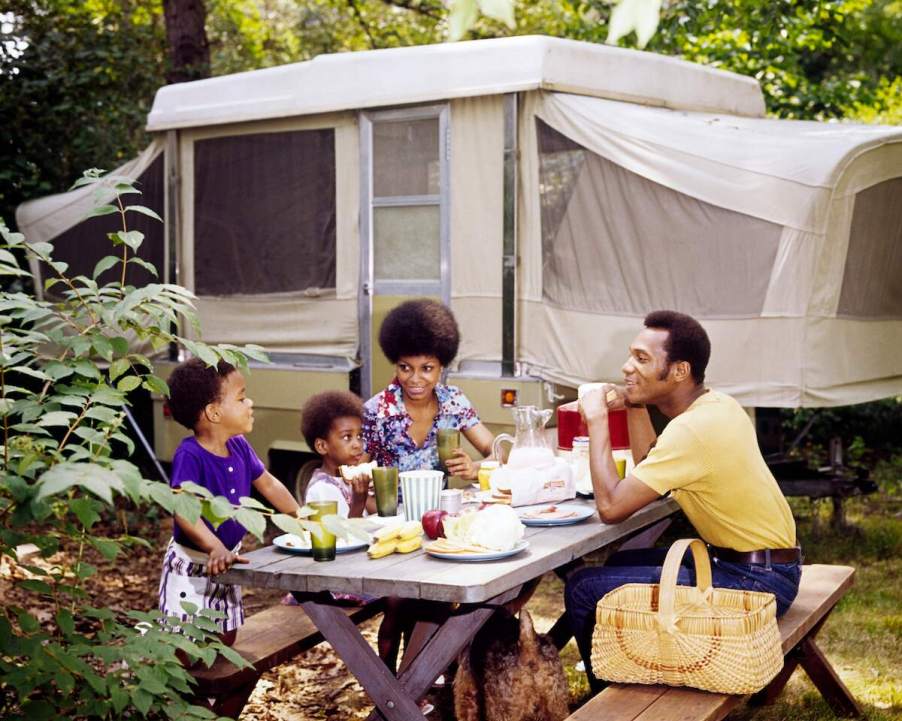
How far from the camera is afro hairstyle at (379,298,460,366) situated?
495cm

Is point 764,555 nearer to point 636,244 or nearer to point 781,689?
point 781,689

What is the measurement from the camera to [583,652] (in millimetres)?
4117

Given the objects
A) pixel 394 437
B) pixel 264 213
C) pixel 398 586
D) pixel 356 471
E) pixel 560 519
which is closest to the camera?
pixel 398 586

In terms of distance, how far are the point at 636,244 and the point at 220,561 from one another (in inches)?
127

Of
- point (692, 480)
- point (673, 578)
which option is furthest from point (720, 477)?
point (673, 578)

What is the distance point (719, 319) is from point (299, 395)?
261 cm

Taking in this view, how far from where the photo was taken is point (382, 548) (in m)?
3.44

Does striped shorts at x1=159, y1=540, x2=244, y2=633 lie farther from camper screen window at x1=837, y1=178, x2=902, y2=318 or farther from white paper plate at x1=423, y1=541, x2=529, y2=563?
camper screen window at x1=837, y1=178, x2=902, y2=318

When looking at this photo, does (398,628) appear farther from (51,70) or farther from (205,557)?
(51,70)

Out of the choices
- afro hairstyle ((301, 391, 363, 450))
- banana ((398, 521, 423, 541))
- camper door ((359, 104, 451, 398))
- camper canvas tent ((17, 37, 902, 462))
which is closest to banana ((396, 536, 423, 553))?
banana ((398, 521, 423, 541))

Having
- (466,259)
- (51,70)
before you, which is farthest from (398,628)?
(51,70)

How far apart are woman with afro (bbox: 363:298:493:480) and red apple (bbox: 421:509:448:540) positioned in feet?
3.80

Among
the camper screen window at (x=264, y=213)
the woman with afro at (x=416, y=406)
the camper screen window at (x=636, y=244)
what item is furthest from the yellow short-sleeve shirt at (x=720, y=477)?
the camper screen window at (x=264, y=213)

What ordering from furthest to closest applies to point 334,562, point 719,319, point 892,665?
point 719,319 → point 892,665 → point 334,562
